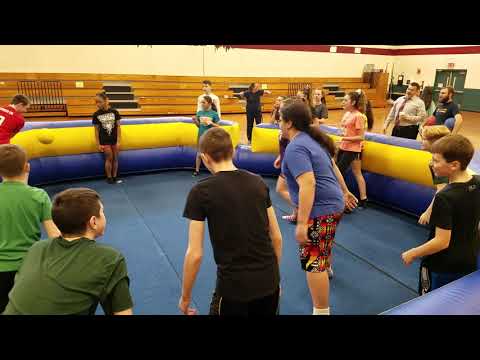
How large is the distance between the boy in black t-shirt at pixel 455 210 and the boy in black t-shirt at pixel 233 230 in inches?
34.1

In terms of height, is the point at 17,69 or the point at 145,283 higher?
the point at 17,69

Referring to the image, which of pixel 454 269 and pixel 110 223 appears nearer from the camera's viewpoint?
pixel 454 269

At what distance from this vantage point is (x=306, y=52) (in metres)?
14.0

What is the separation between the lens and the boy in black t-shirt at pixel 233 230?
1416 millimetres

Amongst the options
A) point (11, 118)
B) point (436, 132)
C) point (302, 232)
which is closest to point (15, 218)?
point (302, 232)

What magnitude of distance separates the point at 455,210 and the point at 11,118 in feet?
14.4

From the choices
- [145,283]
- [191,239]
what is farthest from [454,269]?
[145,283]

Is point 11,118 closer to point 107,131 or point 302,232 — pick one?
point 107,131

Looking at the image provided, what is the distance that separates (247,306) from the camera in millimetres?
1460

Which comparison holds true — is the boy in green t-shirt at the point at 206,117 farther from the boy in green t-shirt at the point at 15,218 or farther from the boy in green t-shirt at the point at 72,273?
the boy in green t-shirt at the point at 72,273

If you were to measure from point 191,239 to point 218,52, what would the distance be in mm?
11728

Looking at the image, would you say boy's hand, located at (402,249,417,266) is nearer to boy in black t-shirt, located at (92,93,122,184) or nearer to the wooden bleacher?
boy in black t-shirt, located at (92,93,122,184)

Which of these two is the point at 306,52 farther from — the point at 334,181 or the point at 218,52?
the point at 334,181

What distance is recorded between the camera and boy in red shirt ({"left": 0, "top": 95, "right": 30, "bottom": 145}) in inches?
157
